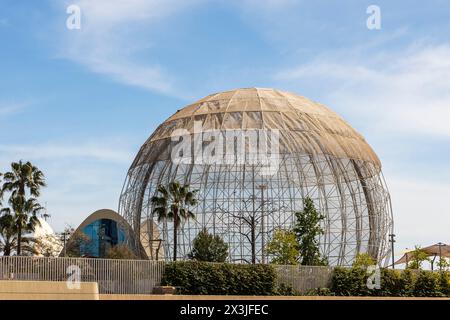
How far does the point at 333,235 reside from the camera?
212 feet

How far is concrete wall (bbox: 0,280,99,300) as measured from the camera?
3056 cm

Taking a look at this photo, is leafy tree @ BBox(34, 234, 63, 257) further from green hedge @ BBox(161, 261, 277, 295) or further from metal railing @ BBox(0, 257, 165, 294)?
metal railing @ BBox(0, 257, 165, 294)

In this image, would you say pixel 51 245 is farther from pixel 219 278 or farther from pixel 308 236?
pixel 219 278

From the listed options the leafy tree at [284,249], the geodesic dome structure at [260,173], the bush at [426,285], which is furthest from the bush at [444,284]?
the geodesic dome structure at [260,173]

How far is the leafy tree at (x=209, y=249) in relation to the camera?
187ft

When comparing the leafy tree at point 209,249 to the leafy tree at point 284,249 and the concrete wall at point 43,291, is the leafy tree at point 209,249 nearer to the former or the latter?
the leafy tree at point 284,249

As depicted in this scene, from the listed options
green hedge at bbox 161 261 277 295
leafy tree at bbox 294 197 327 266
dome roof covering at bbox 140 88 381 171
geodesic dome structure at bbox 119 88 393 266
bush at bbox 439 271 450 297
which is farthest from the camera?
dome roof covering at bbox 140 88 381 171

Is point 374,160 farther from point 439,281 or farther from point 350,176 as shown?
point 439,281

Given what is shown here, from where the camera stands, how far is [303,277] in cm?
4072

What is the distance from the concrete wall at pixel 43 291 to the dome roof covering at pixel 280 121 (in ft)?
111

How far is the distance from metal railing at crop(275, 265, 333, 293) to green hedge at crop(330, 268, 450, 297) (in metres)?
0.57

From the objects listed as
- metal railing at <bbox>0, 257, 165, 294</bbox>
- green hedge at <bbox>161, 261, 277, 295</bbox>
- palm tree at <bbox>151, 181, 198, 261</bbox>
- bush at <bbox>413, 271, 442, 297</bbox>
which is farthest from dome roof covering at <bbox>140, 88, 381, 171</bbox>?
metal railing at <bbox>0, 257, 165, 294</bbox>

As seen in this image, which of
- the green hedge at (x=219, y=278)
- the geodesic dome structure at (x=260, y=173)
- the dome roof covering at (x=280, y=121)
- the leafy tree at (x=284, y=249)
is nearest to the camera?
the green hedge at (x=219, y=278)

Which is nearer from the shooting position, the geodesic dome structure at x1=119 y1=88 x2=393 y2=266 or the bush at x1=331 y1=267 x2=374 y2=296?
the bush at x1=331 y1=267 x2=374 y2=296
